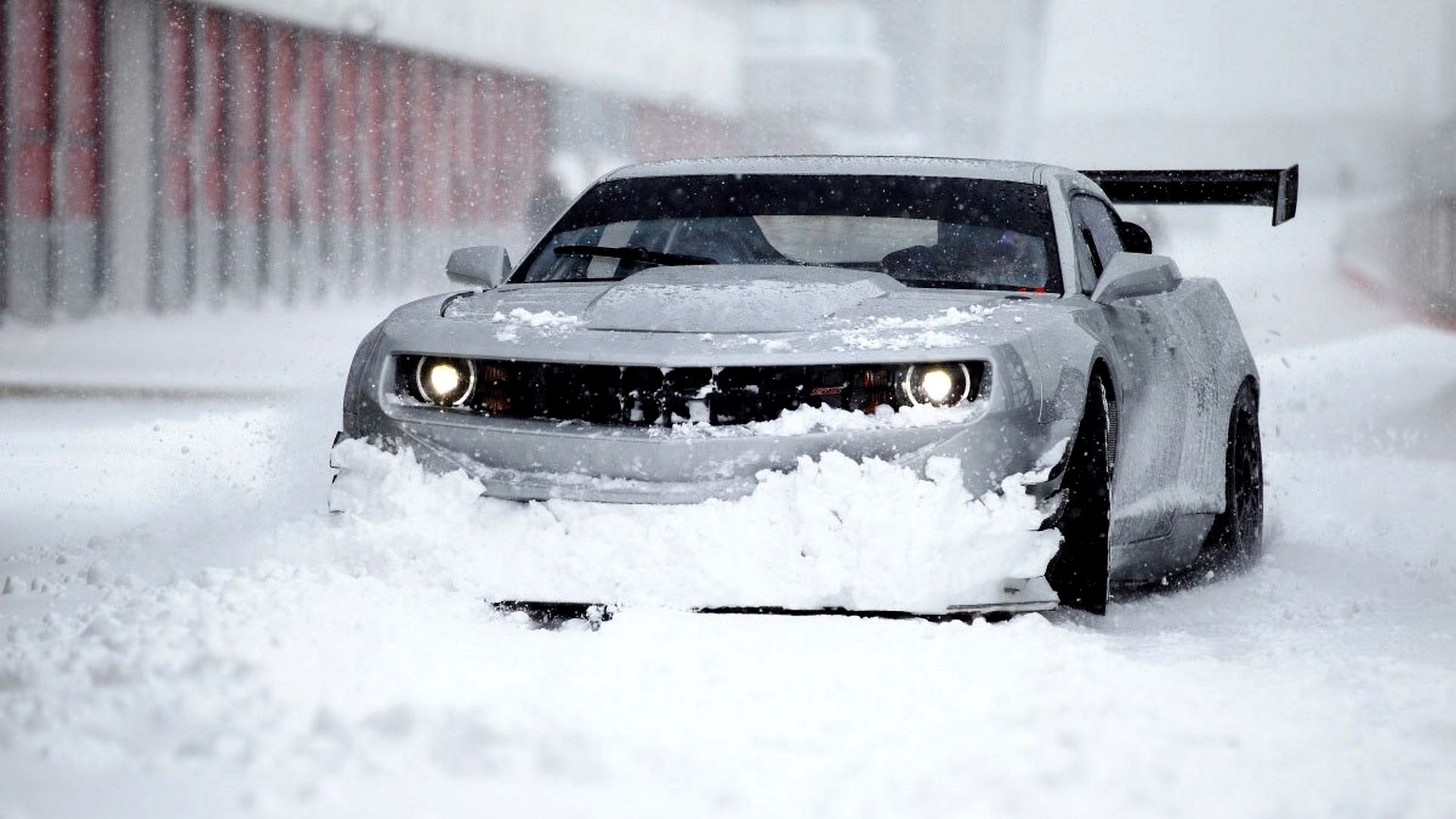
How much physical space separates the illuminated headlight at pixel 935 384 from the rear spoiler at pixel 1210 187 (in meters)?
2.92

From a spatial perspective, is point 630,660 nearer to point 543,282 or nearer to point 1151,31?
point 543,282

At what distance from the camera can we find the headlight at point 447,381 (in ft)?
14.3

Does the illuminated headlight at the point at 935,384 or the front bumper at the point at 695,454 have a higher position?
the illuminated headlight at the point at 935,384

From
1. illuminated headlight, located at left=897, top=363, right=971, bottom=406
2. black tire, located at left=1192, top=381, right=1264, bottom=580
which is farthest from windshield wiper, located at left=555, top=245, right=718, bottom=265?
black tire, located at left=1192, top=381, right=1264, bottom=580

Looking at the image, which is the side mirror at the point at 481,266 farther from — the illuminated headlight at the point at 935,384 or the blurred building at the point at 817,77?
the blurred building at the point at 817,77

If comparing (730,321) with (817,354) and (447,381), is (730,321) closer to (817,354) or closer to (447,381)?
(817,354)

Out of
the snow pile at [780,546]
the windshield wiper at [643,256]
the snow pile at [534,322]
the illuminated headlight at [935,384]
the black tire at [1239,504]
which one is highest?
the windshield wiper at [643,256]

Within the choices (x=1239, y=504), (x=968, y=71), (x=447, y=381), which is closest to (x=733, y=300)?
(x=447, y=381)

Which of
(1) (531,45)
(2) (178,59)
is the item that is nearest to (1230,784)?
(2) (178,59)

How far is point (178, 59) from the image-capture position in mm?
17562

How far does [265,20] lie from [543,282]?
14.3 m

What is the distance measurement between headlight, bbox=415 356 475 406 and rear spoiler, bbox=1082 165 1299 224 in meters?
3.16

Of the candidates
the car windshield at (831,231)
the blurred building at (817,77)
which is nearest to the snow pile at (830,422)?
the car windshield at (831,231)

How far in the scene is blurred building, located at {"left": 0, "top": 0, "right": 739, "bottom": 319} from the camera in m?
16.3
